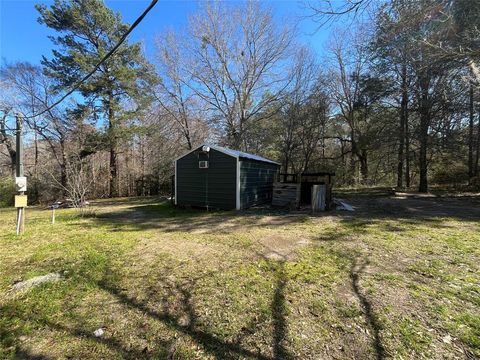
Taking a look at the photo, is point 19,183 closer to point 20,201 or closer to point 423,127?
point 20,201

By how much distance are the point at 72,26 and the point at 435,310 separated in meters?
17.8

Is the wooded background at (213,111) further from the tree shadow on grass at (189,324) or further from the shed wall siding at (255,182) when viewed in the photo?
the tree shadow on grass at (189,324)

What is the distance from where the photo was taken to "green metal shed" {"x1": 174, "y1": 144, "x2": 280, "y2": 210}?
841 centimetres

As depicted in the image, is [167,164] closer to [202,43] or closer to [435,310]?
[202,43]

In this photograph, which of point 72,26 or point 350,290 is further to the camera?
point 72,26

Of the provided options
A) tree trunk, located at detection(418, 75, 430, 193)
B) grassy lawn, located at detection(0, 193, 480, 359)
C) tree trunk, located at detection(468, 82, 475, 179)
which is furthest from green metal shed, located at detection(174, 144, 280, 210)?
tree trunk, located at detection(468, 82, 475, 179)

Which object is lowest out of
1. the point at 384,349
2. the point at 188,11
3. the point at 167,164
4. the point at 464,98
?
the point at 384,349

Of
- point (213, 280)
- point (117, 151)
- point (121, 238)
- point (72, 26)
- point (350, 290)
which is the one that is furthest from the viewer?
point (117, 151)

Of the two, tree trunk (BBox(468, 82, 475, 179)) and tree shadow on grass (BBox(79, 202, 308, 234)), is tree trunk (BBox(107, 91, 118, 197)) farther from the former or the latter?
tree trunk (BBox(468, 82, 475, 179))

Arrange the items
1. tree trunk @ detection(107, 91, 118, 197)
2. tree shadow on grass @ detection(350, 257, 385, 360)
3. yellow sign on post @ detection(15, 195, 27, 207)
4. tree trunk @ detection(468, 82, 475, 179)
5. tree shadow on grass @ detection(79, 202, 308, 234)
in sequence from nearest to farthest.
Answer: tree shadow on grass @ detection(350, 257, 385, 360) → yellow sign on post @ detection(15, 195, 27, 207) → tree shadow on grass @ detection(79, 202, 308, 234) → tree trunk @ detection(468, 82, 475, 179) → tree trunk @ detection(107, 91, 118, 197)

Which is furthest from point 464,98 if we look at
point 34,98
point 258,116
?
point 34,98

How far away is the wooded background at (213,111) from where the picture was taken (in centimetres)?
1277

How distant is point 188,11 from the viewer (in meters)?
14.6

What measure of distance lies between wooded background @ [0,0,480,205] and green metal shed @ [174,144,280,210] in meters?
4.70
